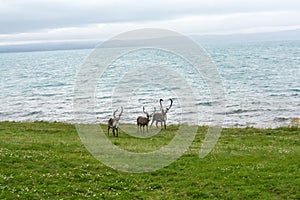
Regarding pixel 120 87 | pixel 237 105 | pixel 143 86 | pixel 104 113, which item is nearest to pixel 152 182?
pixel 104 113

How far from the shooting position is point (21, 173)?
1986 centimetres

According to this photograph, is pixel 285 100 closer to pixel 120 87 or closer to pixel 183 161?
pixel 120 87

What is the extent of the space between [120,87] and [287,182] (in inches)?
2401

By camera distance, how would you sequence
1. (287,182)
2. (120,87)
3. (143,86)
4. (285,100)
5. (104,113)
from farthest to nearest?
(143,86), (120,87), (285,100), (104,113), (287,182)

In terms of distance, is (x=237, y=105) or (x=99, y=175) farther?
(x=237, y=105)

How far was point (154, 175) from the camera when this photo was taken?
2033 centimetres

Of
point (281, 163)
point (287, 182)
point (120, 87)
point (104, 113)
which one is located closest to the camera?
point (287, 182)

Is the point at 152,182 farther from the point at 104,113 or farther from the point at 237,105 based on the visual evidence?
the point at 237,105

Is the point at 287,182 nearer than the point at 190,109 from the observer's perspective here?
Yes

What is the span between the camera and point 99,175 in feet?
65.4

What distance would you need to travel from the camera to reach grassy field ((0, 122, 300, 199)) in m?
17.5

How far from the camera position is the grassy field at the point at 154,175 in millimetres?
17500

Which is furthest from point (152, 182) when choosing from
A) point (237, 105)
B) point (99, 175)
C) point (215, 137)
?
point (237, 105)

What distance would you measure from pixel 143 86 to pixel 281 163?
70.7 metres
